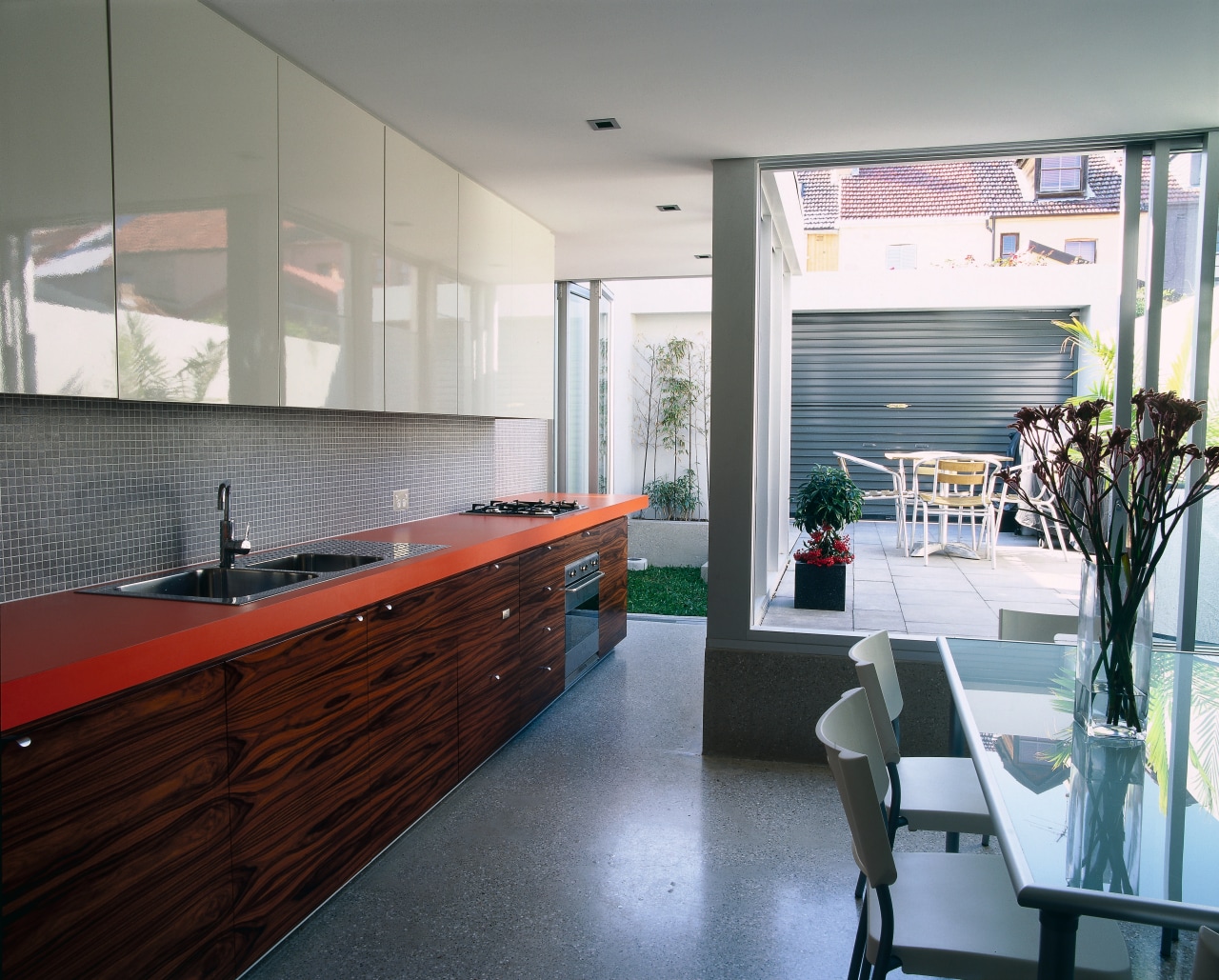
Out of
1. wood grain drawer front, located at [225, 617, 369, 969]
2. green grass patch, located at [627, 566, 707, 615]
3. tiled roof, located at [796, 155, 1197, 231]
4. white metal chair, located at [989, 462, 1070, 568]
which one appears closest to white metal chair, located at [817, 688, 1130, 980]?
wood grain drawer front, located at [225, 617, 369, 969]

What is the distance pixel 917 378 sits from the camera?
9.59m

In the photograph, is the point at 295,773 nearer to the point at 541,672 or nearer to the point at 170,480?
the point at 170,480

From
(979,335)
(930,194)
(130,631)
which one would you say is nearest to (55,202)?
(130,631)

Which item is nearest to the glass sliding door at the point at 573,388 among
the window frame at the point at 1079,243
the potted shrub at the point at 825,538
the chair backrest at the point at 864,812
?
the potted shrub at the point at 825,538

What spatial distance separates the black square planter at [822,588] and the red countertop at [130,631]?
225cm

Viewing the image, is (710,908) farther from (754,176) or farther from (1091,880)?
(754,176)

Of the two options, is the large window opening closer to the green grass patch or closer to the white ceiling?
the white ceiling

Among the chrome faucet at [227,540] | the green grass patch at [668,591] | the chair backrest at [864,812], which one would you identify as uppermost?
the chrome faucet at [227,540]

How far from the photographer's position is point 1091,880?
1.28m

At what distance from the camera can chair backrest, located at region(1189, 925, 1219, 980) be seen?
1.04 meters

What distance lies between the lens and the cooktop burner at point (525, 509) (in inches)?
175

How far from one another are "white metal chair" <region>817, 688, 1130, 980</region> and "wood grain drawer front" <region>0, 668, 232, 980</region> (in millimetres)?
1345

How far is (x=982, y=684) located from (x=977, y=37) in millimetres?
1894

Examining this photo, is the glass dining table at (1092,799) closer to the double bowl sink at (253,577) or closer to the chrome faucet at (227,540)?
the double bowl sink at (253,577)
